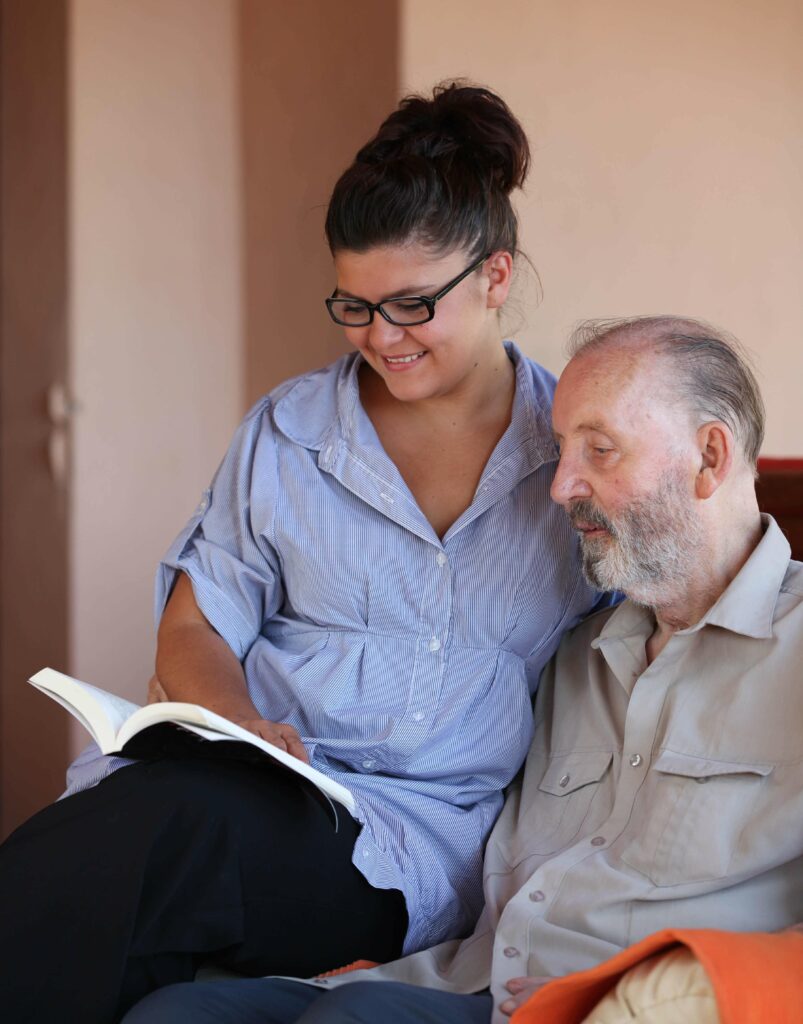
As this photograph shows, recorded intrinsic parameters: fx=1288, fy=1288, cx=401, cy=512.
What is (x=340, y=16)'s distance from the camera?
2.83m

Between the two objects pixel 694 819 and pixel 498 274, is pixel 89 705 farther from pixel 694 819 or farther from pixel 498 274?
pixel 498 274

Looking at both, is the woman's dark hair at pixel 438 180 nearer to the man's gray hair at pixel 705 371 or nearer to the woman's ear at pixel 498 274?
the woman's ear at pixel 498 274

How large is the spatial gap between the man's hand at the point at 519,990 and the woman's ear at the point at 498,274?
1.05 metres

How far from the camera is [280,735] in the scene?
179 centimetres

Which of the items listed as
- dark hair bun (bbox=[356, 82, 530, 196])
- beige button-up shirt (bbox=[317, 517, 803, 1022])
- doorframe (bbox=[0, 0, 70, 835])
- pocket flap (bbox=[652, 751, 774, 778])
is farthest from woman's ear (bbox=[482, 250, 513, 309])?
doorframe (bbox=[0, 0, 70, 835])

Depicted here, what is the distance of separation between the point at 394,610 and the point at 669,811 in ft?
1.80

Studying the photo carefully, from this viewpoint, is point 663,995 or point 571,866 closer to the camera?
point 663,995

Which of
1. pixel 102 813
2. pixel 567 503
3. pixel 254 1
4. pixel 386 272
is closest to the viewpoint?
pixel 102 813

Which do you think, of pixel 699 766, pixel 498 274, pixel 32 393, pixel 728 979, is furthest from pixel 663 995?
pixel 32 393

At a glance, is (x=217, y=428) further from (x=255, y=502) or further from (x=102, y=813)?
(x=102, y=813)

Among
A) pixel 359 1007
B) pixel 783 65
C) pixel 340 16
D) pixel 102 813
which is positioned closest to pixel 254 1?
pixel 340 16

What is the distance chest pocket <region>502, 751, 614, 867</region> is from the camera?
183 centimetres

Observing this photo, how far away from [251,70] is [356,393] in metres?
1.51

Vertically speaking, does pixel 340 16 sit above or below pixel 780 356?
above
